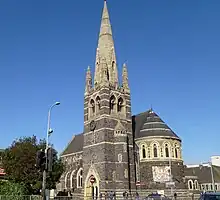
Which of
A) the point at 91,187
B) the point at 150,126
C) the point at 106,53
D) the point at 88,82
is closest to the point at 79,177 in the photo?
the point at 91,187

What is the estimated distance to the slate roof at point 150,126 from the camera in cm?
5054

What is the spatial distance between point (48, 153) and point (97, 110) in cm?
3374

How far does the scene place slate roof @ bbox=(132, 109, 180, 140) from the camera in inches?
1990

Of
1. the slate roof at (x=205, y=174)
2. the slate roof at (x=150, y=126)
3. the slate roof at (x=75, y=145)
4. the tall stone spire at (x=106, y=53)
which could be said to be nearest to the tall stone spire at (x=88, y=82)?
the tall stone spire at (x=106, y=53)

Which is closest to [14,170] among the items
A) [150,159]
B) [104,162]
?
[104,162]

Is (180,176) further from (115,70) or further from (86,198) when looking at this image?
(115,70)

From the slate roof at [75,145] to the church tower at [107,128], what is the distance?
14800mm

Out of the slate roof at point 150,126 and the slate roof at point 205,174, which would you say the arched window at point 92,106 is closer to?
the slate roof at point 150,126

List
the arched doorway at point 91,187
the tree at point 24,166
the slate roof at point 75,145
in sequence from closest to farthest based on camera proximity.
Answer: the tree at point 24,166
the arched doorway at point 91,187
the slate roof at point 75,145

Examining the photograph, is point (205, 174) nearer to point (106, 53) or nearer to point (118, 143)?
point (118, 143)

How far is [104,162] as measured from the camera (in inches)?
1770

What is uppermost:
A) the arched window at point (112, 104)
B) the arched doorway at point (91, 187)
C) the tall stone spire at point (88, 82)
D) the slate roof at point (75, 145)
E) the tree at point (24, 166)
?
the tall stone spire at point (88, 82)

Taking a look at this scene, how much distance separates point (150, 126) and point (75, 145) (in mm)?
24019

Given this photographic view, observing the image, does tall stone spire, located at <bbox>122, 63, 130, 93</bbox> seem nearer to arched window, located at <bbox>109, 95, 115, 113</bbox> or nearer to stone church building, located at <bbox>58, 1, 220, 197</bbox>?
stone church building, located at <bbox>58, 1, 220, 197</bbox>
